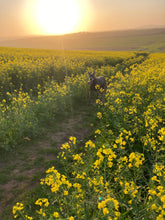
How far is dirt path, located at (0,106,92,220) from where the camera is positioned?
410cm

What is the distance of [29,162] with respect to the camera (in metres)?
5.14

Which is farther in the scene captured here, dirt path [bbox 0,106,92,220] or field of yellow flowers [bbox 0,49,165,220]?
dirt path [bbox 0,106,92,220]

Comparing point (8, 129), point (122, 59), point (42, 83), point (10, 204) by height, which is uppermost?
point (122, 59)

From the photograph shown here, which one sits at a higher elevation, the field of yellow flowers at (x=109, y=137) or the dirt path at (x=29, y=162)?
the field of yellow flowers at (x=109, y=137)

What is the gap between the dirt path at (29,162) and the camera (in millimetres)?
4102

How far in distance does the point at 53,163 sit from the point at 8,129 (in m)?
2.13

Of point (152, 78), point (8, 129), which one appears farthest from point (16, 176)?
point (152, 78)

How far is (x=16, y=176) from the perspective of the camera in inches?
181

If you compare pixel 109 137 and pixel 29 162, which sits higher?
pixel 109 137

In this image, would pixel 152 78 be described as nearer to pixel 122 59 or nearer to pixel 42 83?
pixel 42 83

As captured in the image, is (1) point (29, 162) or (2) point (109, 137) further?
(1) point (29, 162)

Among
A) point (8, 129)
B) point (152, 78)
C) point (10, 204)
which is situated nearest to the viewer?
point (10, 204)

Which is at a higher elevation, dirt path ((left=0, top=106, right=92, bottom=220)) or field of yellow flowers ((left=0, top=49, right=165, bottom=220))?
field of yellow flowers ((left=0, top=49, right=165, bottom=220))

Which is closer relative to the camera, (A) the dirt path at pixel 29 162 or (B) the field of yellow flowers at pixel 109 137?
(B) the field of yellow flowers at pixel 109 137
